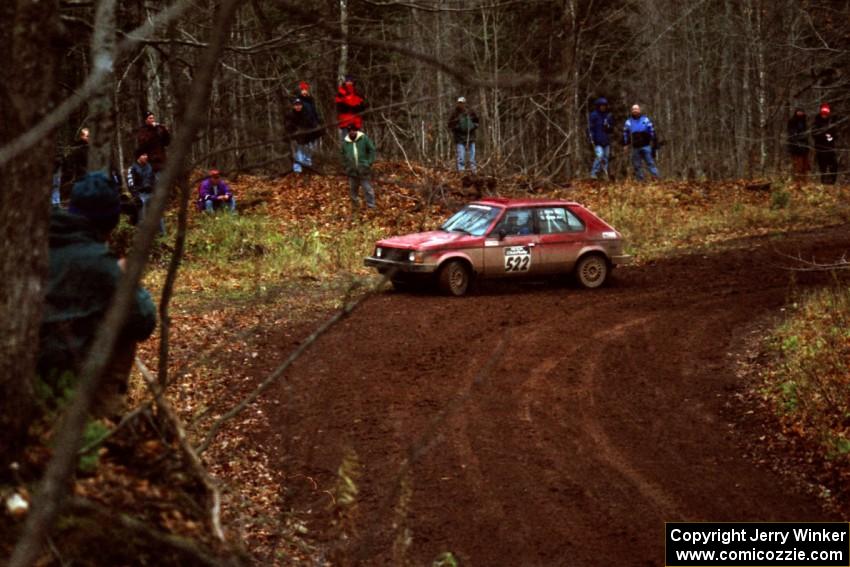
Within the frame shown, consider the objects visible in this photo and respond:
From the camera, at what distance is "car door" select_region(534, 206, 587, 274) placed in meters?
18.4

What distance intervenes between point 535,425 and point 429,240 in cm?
721

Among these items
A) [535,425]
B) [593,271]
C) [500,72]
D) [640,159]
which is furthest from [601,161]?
[500,72]

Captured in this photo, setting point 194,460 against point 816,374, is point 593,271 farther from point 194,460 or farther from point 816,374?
point 194,460

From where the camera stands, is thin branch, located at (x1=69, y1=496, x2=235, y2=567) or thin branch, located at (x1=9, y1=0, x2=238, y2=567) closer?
thin branch, located at (x1=9, y1=0, x2=238, y2=567)

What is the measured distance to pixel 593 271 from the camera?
61.9 ft

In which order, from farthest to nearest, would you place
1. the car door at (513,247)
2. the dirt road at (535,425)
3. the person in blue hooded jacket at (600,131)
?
1. the person in blue hooded jacket at (600,131)
2. the car door at (513,247)
3. the dirt road at (535,425)

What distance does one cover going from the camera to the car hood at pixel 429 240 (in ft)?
56.8

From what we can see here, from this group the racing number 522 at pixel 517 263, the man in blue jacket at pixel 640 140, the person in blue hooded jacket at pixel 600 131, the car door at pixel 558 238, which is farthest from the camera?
the person in blue hooded jacket at pixel 600 131

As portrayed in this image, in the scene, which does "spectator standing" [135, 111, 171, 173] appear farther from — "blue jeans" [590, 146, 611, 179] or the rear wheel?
"blue jeans" [590, 146, 611, 179]

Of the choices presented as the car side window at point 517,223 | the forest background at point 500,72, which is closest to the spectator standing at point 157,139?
the forest background at point 500,72

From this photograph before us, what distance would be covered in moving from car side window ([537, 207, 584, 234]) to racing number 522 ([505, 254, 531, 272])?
1.94ft

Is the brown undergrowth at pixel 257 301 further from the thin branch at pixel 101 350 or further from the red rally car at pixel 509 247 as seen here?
the red rally car at pixel 509 247

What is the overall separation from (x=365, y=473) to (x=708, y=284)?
1075 centimetres

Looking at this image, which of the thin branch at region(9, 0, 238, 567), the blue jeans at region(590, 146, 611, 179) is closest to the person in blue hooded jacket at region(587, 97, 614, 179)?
the blue jeans at region(590, 146, 611, 179)
